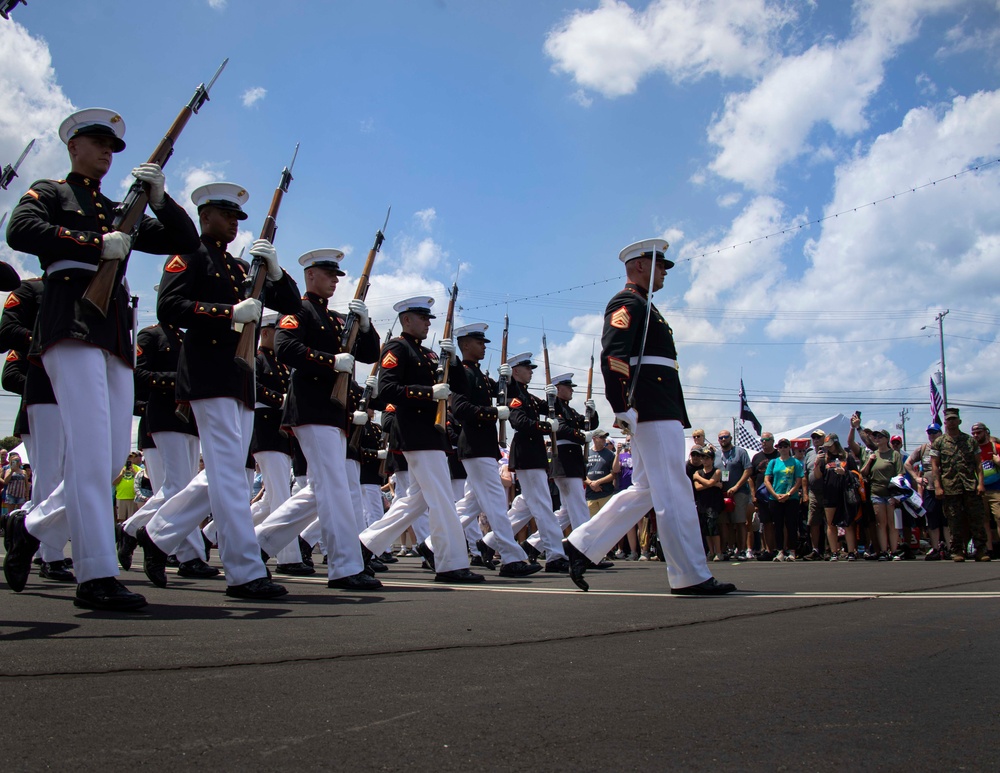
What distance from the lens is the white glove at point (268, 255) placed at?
5625 mm

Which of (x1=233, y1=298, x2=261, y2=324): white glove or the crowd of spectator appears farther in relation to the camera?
the crowd of spectator

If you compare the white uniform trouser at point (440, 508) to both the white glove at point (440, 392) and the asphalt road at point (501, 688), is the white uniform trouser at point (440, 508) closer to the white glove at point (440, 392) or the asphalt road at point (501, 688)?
the white glove at point (440, 392)

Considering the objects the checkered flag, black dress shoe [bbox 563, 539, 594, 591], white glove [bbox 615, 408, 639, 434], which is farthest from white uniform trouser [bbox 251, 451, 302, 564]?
the checkered flag

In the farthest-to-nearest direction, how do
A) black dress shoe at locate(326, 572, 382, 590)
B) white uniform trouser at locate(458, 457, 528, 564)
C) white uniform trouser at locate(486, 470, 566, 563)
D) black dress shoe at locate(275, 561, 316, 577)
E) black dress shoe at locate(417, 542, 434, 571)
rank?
black dress shoe at locate(417, 542, 434, 571) < white uniform trouser at locate(486, 470, 566, 563) < white uniform trouser at locate(458, 457, 528, 564) < black dress shoe at locate(275, 561, 316, 577) < black dress shoe at locate(326, 572, 382, 590)

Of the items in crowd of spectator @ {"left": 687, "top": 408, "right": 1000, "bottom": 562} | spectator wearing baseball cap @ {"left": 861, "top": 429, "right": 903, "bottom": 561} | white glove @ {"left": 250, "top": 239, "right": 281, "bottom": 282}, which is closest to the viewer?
white glove @ {"left": 250, "top": 239, "right": 281, "bottom": 282}

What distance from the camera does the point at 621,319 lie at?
602 centimetres

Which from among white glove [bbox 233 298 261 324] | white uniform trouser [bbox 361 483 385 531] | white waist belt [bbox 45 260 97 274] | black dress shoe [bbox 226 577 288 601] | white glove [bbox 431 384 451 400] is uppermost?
white waist belt [bbox 45 260 97 274]

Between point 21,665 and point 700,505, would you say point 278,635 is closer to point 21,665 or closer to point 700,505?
point 21,665

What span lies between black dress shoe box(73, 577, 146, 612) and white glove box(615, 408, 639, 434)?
307 centimetres

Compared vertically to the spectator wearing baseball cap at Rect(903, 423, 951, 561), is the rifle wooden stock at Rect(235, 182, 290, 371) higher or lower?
higher

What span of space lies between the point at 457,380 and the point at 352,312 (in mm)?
2187

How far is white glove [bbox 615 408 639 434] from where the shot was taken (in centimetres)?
583

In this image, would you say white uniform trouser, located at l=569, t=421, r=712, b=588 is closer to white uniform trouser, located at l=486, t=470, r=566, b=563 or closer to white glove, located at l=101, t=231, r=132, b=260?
white glove, located at l=101, t=231, r=132, b=260

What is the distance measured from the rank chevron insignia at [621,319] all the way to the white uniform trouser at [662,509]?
2.19ft
